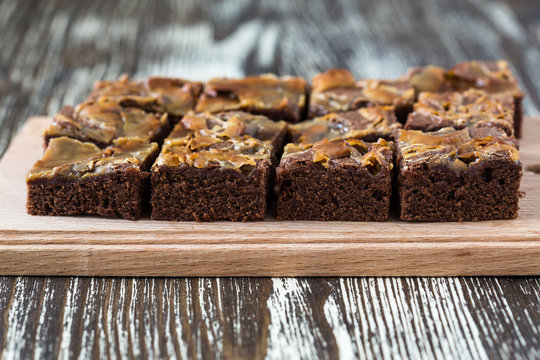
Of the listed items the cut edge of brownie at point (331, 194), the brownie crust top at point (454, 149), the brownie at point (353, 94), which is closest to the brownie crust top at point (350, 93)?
the brownie at point (353, 94)

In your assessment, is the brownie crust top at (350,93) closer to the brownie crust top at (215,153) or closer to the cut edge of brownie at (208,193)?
the brownie crust top at (215,153)

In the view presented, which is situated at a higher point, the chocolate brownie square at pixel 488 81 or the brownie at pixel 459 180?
the brownie at pixel 459 180

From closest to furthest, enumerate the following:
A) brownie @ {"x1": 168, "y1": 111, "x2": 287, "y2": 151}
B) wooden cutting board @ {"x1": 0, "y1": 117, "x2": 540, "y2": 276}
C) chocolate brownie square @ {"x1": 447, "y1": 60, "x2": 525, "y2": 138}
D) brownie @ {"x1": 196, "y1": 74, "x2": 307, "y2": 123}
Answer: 1. wooden cutting board @ {"x1": 0, "y1": 117, "x2": 540, "y2": 276}
2. brownie @ {"x1": 168, "y1": 111, "x2": 287, "y2": 151}
3. brownie @ {"x1": 196, "y1": 74, "x2": 307, "y2": 123}
4. chocolate brownie square @ {"x1": 447, "y1": 60, "x2": 525, "y2": 138}

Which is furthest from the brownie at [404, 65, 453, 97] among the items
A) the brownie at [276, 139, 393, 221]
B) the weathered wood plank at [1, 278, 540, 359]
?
the weathered wood plank at [1, 278, 540, 359]

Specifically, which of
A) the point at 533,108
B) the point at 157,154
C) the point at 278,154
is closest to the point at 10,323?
the point at 157,154

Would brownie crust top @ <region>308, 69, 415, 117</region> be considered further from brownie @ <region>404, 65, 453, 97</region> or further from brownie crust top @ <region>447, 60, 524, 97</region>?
brownie crust top @ <region>447, 60, 524, 97</region>

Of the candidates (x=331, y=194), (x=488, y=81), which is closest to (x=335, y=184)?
(x=331, y=194)
